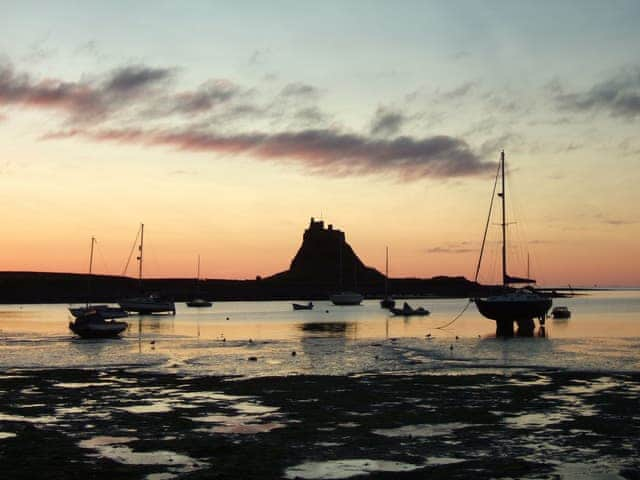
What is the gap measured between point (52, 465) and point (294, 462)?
5.35 metres

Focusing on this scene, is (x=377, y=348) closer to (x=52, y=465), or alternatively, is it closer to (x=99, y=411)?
(x=99, y=411)

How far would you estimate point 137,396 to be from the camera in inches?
1087

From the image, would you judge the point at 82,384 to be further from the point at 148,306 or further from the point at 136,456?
the point at 148,306

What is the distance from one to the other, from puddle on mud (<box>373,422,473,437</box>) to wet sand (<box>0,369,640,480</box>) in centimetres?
3

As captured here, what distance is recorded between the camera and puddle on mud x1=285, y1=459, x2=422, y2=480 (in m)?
16.0

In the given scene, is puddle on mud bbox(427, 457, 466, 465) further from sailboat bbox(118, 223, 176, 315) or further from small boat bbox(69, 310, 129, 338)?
sailboat bbox(118, 223, 176, 315)

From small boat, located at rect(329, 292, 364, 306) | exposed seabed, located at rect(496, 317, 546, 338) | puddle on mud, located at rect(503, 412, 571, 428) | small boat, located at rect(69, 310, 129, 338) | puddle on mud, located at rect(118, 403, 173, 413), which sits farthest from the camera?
small boat, located at rect(329, 292, 364, 306)

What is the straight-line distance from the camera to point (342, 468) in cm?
1656

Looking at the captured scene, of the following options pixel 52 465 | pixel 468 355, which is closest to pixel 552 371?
pixel 468 355

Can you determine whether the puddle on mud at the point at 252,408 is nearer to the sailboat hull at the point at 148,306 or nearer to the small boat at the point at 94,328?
the small boat at the point at 94,328

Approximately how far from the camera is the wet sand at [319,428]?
54.3 feet

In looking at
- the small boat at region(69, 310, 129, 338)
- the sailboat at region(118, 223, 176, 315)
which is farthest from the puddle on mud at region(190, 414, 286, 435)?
the sailboat at region(118, 223, 176, 315)

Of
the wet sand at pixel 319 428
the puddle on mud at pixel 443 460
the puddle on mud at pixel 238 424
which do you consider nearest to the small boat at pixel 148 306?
the wet sand at pixel 319 428

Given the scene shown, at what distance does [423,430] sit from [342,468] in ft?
16.3
